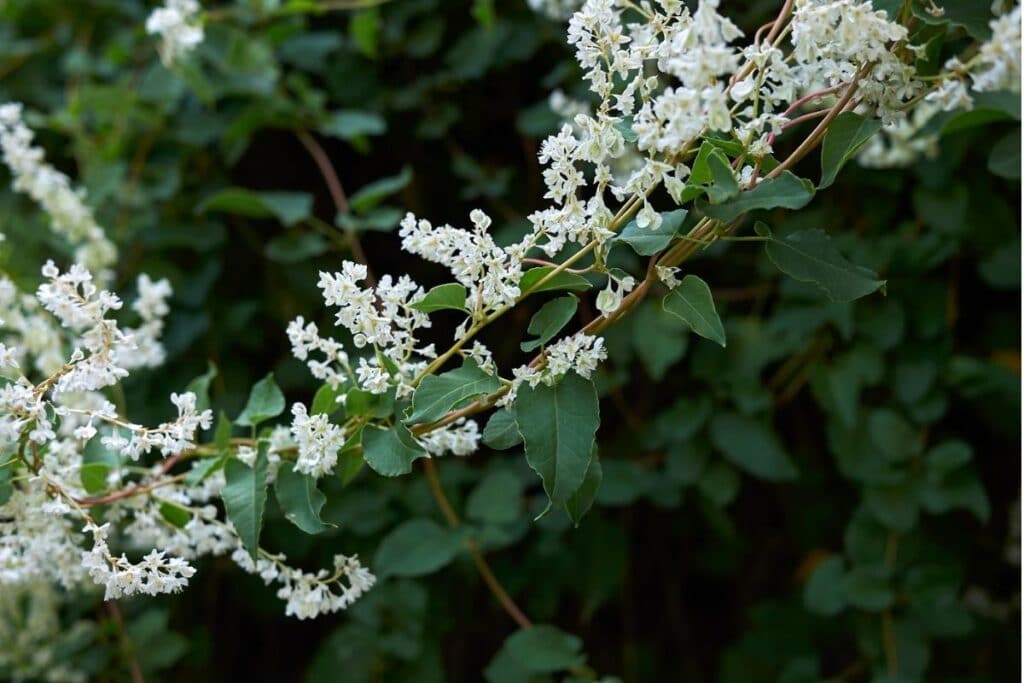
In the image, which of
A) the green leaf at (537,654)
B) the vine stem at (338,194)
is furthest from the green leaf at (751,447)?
the vine stem at (338,194)

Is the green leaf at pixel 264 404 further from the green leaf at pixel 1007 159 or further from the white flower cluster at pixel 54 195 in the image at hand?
the green leaf at pixel 1007 159

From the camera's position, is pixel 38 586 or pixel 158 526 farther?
pixel 38 586

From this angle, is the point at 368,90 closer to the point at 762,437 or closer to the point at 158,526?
the point at 762,437

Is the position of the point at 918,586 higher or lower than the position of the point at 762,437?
lower

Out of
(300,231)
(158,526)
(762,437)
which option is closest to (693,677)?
(762,437)

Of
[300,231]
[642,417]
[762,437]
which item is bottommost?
[642,417]

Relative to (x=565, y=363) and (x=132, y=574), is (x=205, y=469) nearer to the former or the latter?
(x=132, y=574)

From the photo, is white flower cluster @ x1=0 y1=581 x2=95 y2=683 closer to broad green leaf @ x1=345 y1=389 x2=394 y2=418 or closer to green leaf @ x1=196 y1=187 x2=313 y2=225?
green leaf @ x1=196 y1=187 x2=313 y2=225
